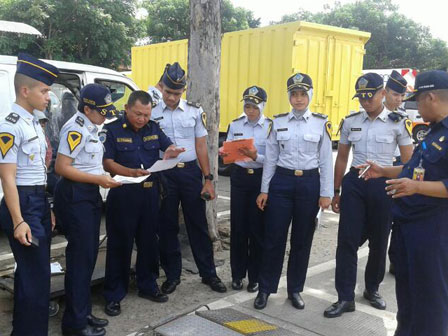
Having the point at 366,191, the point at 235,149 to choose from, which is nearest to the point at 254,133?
the point at 235,149

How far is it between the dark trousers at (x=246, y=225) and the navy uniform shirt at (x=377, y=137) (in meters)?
0.85

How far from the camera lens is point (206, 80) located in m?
4.83

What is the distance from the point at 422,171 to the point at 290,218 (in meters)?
1.35

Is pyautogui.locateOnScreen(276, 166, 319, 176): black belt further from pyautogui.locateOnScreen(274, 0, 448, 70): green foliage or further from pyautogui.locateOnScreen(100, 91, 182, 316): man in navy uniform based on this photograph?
pyautogui.locateOnScreen(274, 0, 448, 70): green foliage

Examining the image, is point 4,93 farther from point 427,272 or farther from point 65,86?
point 427,272

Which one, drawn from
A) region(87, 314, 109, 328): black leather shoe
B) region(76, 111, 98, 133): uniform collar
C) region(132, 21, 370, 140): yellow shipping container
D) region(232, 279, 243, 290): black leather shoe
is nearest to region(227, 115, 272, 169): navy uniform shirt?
region(232, 279, 243, 290): black leather shoe

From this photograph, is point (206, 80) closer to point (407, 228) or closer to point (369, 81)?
point (369, 81)

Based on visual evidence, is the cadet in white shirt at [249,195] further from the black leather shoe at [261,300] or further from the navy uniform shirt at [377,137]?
the navy uniform shirt at [377,137]

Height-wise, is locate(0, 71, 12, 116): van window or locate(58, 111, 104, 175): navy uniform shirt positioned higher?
locate(0, 71, 12, 116): van window

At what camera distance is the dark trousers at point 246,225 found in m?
3.93

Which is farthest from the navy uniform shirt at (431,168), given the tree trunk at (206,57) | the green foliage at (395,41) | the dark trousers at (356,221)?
the green foliage at (395,41)

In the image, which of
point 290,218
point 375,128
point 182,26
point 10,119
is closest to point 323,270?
point 290,218

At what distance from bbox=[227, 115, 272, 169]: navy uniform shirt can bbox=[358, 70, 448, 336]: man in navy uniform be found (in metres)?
1.50

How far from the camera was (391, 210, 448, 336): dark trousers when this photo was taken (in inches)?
99.3
